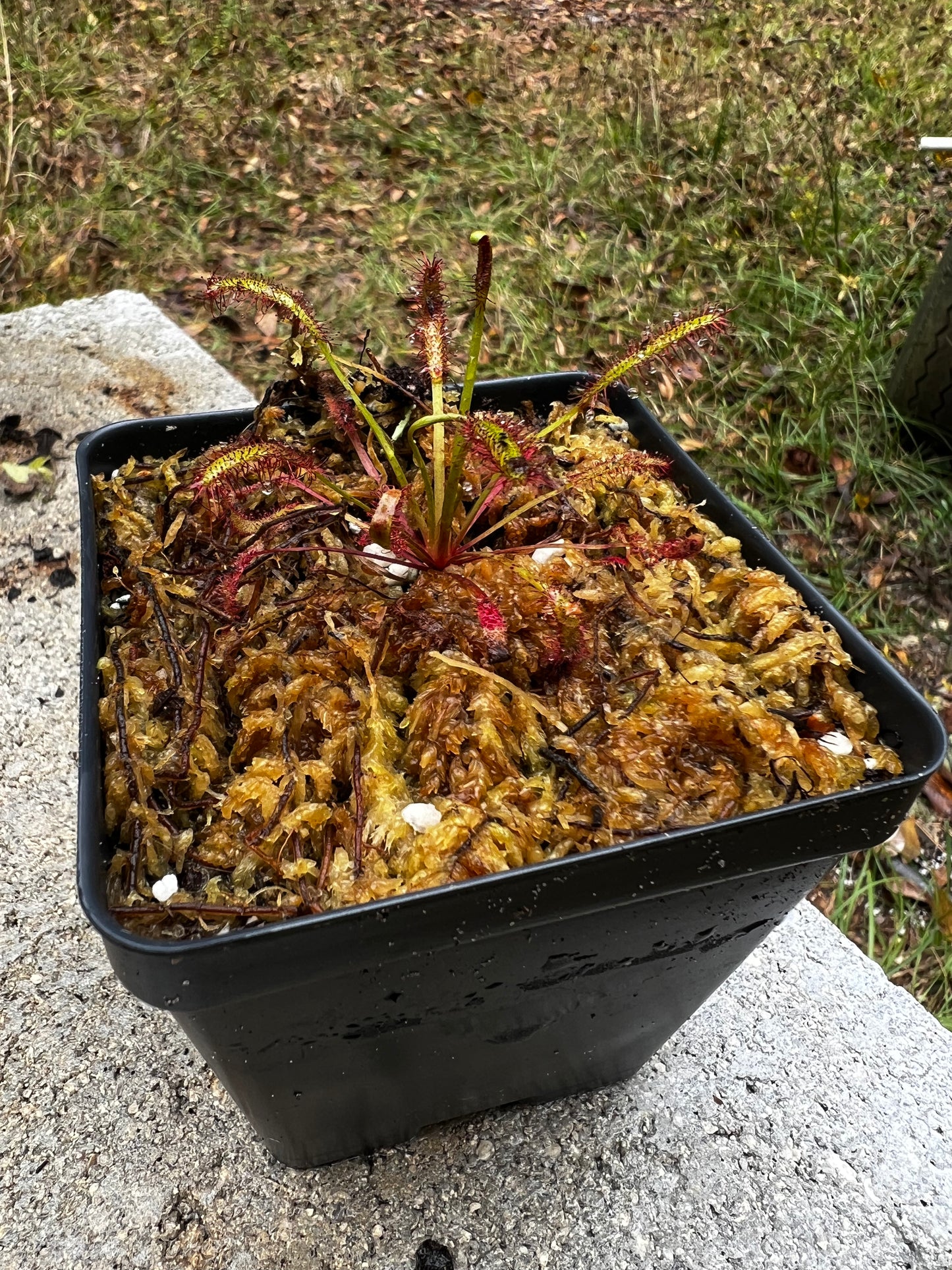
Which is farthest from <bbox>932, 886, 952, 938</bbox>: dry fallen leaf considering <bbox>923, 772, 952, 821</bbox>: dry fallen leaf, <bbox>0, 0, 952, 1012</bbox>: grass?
<bbox>0, 0, 952, 1012</bbox>: grass

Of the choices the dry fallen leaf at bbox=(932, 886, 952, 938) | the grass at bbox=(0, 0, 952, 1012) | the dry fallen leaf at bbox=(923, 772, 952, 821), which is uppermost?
the grass at bbox=(0, 0, 952, 1012)

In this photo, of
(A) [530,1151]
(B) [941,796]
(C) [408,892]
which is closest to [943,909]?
(B) [941,796]

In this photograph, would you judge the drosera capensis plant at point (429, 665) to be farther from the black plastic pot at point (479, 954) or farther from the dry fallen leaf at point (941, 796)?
the dry fallen leaf at point (941, 796)

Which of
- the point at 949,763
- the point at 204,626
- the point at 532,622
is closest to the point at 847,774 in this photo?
the point at 532,622

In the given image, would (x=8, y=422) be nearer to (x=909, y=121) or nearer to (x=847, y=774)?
(x=847, y=774)

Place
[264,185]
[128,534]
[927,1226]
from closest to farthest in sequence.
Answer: [128,534]
[927,1226]
[264,185]

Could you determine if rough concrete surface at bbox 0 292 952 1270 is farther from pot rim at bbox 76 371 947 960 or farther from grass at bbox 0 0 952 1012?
grass at bbox 0 0 952 1012

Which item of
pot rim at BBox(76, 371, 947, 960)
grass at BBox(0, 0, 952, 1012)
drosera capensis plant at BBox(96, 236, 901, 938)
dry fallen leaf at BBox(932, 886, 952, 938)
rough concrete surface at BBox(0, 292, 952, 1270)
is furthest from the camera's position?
grass at BBox(0, 0, 952, 1012)
